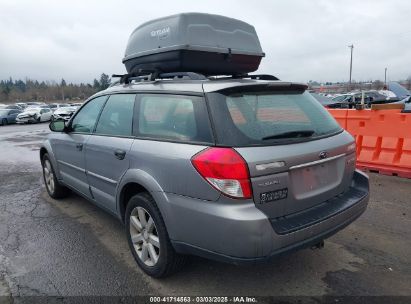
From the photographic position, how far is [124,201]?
3.44 m

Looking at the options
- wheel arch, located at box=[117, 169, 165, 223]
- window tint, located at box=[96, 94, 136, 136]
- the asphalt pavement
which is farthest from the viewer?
window tint, located at box=[96, 94, 136, 136]

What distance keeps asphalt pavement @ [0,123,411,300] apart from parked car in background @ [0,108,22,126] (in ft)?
86.5

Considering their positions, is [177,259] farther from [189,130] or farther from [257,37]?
[257,37]

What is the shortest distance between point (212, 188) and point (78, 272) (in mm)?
1666

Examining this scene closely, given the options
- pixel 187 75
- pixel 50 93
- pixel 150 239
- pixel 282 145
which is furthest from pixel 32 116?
pixel 50 93

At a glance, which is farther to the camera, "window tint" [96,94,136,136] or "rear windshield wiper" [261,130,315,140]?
"window tint" [96,94,136,136]

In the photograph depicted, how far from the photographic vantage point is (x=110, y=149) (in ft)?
11.5

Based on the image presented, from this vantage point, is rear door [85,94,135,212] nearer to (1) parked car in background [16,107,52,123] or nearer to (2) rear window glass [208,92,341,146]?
(2) rear window glass [208,92,341,146]

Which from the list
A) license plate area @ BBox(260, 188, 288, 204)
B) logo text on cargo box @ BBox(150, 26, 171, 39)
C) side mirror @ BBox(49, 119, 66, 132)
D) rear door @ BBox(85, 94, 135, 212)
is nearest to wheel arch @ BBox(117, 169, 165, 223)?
rear door @ BBox(85, 94, 135, 212)

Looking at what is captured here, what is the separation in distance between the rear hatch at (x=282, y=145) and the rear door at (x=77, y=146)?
1953 mm

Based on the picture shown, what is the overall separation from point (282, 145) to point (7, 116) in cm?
3002

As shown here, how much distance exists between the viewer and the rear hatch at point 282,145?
8.29ft

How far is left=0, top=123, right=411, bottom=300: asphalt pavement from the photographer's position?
296cm

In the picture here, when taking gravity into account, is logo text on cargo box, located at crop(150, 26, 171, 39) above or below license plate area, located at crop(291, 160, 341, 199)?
→ above
